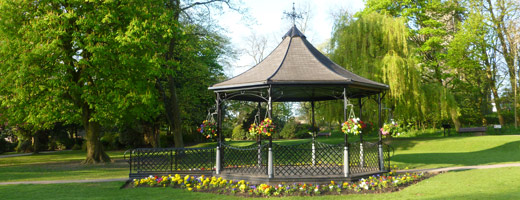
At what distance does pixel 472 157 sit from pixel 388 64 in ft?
23.1

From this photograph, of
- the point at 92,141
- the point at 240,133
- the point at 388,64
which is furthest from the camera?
the point at 240,133

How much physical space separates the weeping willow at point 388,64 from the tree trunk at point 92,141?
14.8 meters

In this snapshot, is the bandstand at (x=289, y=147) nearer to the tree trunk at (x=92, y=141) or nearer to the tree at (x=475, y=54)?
the tree trunk at (x=92, y=141)

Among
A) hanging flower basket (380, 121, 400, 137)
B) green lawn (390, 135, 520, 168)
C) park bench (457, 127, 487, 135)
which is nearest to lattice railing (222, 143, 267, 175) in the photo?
hanging flower basket (380, 121, 400, 137)

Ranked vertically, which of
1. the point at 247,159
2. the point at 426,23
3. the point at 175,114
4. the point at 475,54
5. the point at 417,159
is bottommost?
the point at 417,159

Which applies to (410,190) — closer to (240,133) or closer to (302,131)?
(302,131)

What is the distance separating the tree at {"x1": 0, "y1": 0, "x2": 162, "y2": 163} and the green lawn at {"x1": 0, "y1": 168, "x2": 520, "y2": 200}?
6711 mm

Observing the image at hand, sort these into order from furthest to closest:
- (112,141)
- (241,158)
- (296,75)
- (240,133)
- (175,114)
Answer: (240,133) < (112,141) < (175,114) < (241,158) < (296,75)

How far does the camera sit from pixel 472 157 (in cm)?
1959

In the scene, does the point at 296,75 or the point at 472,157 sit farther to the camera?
the point at 472,157

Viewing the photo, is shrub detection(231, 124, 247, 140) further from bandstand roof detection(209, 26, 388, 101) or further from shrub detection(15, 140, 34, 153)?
bandstand roof detection(209, 26, 388, 101)

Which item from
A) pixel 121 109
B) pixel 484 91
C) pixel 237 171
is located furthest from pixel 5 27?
pixel 484 91

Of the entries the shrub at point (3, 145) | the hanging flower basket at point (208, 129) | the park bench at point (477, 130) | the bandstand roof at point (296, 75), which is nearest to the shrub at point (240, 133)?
the park bench at point (477, 130)

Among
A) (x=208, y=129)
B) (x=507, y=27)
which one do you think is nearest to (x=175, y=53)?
(x=208, y=129)
